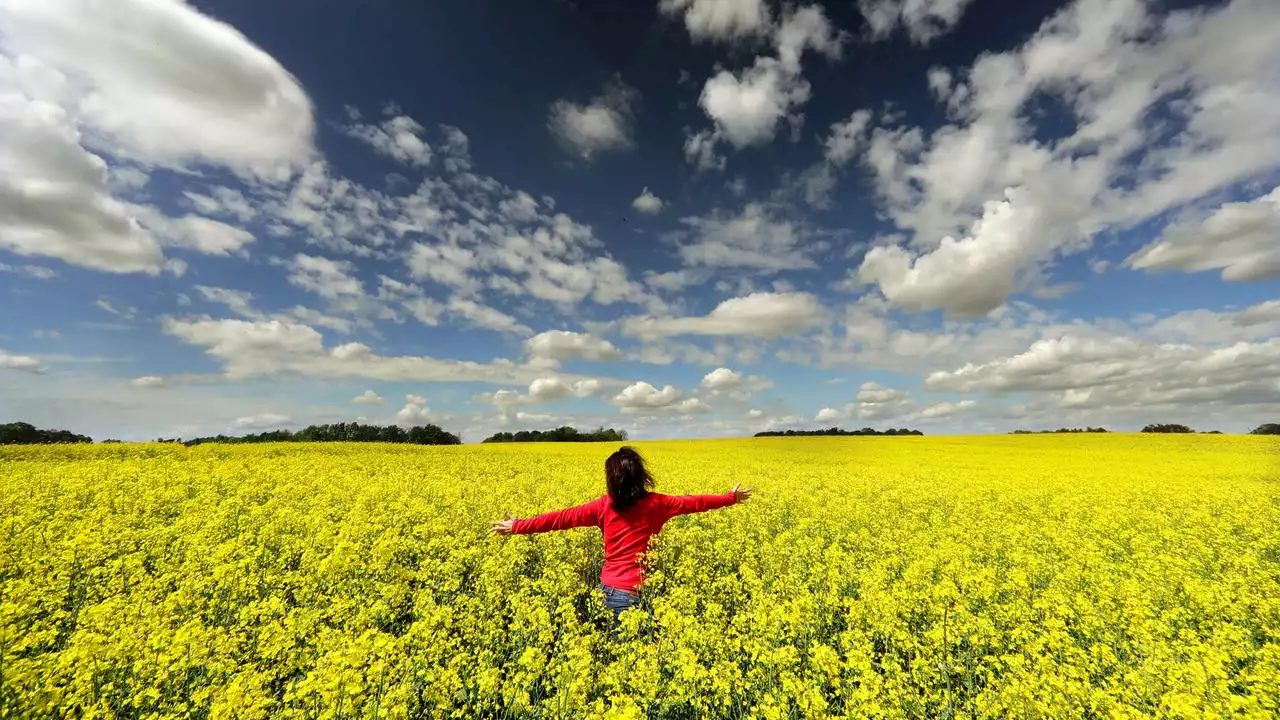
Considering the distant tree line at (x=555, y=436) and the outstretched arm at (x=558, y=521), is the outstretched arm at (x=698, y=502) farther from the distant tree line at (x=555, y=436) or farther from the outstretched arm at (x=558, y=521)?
the distant tree line at (x=555, y=436)

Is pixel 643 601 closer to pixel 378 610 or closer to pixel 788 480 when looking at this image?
pixel 378 610

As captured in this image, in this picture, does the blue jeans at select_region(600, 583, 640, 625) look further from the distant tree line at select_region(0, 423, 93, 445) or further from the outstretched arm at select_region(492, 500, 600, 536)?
the distant tree line at select_region(0, 423, 93, 445)

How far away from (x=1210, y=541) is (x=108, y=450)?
34631 mm

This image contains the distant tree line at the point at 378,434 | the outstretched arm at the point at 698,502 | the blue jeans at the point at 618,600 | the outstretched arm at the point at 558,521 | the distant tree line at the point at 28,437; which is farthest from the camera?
the distant tree line at the point at 378,434

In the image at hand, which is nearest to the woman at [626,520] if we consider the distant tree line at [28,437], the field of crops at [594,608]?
the field of crops at [594,608]

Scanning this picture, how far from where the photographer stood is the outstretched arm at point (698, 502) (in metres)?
6.00

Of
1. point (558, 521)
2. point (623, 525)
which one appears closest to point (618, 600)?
point (623, 525)

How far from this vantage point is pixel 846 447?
133ft

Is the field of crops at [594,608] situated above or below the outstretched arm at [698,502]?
below

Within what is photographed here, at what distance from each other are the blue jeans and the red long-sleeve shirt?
0.25 feet

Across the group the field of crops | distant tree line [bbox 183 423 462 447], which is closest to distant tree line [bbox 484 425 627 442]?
distant tree line [bbox 183 423 462 447]

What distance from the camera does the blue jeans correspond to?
5359mm

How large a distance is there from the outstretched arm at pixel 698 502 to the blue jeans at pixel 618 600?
3.40 feet

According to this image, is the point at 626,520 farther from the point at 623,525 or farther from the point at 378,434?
the point at 378,434
